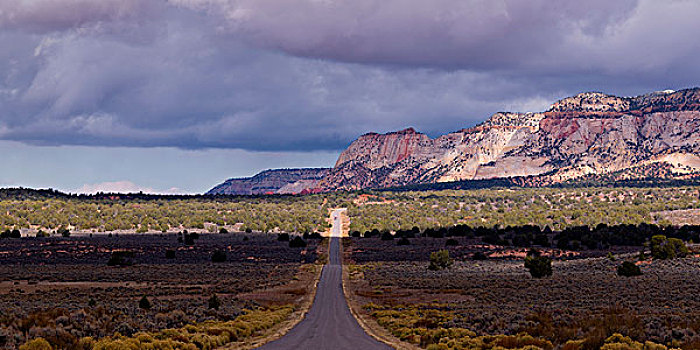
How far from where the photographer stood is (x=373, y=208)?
173 metres

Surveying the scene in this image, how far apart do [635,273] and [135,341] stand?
49401mm

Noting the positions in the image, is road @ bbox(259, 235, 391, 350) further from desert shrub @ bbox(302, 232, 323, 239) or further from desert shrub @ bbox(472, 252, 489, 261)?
desert shrub @ bbox(302, 232, 323, 239)

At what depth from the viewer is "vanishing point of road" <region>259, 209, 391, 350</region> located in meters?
26.2

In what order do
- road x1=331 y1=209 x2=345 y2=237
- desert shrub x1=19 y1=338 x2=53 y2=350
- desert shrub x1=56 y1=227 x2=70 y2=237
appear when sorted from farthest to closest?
road x1=331 y1=209 x2=345 y2=237, desert shrub x1=56 y1=227 x2=70 y2=237, desert shrub x1=19 y1=338 x2=53 y2=350

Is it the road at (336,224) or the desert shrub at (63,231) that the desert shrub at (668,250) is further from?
the desert shrub at (63,231)

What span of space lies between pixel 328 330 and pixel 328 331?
44 centimetres

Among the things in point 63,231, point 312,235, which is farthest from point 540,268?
point 63,231

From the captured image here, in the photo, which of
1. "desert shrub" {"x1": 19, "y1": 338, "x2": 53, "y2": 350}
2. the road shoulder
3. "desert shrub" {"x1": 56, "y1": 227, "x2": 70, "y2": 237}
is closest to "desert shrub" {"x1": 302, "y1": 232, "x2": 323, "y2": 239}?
"desert shrub" {"x1": 56, "y1": 227, "x2": 70, "y2": 237}

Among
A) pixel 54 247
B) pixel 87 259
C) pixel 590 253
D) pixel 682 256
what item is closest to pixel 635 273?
pixel 682 256

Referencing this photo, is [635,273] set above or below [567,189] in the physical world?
below

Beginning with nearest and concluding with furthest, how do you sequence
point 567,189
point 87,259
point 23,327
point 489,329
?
point 23,327
point 489,329
point 87,259
point 567,189

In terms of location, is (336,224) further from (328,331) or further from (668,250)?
(328,331)

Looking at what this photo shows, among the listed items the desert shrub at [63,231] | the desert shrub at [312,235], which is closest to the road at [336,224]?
the desert shrub at [312,235]

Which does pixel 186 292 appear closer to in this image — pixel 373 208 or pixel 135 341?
pixel 135 341
